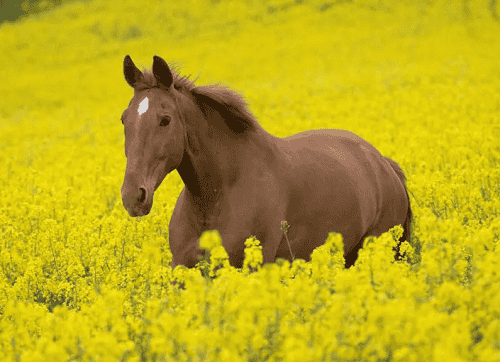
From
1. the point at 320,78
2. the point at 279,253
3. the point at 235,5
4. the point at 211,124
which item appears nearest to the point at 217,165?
the point at 211,124

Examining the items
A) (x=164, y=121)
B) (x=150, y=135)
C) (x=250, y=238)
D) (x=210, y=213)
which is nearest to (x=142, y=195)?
(x=150, y=135)

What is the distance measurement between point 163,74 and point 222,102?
0.51 metres

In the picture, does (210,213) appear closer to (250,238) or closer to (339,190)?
(250,238)

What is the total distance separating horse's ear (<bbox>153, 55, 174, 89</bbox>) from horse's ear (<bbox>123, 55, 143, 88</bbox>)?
5.5 inches

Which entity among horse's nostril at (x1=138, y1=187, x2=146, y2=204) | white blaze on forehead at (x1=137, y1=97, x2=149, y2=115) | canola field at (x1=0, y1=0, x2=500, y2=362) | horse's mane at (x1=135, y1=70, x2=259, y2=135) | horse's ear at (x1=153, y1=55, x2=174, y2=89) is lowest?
canola field at (x1=0, y1=0, x2=500, y2=362)

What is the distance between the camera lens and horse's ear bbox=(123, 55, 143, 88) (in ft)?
16.4

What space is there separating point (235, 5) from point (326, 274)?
134 feet

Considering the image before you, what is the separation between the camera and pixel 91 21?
141ft

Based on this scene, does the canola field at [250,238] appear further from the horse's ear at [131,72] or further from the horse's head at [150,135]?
the horse's ear at [131,72]

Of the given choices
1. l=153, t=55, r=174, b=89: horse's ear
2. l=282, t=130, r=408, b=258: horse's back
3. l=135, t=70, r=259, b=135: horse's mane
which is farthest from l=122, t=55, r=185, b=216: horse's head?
l=282, t=130, r=408, b=258: horse's back

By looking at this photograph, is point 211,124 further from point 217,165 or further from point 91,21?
point 91,21

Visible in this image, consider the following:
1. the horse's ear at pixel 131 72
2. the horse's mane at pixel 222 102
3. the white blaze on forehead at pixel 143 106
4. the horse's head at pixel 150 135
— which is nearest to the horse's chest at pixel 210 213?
the horse's head at pixel 150 135

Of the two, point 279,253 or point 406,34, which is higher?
point 279,253

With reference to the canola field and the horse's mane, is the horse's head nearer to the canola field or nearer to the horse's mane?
the horse's mane
